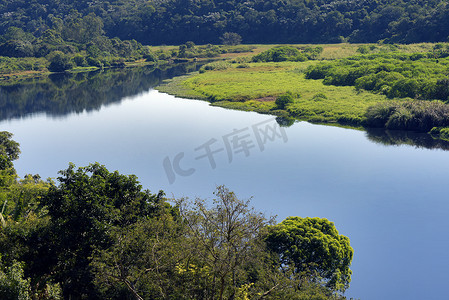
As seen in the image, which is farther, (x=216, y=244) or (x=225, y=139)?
(x=225, y=139)

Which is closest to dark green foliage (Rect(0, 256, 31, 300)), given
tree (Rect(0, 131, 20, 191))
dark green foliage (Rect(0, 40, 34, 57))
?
tree (Rect(0, 131, 20, 191))

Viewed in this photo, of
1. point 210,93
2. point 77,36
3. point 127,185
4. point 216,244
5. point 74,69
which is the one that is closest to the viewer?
point 216,244

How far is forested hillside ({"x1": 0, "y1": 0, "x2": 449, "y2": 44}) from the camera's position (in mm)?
97312

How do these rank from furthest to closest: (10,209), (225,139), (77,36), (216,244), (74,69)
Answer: (77,36), (74,69), (225,139), (10,209), (216,244)

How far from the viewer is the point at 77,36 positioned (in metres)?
120

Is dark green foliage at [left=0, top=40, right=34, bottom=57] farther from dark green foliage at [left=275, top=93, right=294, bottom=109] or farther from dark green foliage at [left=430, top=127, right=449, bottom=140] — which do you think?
dark green foliage at [left=430, top=127, right=449, bottom=140]

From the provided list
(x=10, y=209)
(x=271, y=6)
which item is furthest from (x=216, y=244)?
(x=271, y=6)

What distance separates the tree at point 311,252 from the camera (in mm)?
19625

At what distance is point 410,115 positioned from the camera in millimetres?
43656

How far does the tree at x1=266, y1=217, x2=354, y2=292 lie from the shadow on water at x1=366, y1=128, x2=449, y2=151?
22.5 meters

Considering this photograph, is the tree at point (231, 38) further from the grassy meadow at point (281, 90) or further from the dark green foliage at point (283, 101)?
the dark green foliage at point (283, 101)

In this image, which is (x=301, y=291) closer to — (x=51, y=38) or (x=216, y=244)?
(x=216, y=244)

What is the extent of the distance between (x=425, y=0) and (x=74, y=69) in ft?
228

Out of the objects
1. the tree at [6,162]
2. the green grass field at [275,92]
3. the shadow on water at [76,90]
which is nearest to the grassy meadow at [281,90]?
the green grass field at [275,92]
